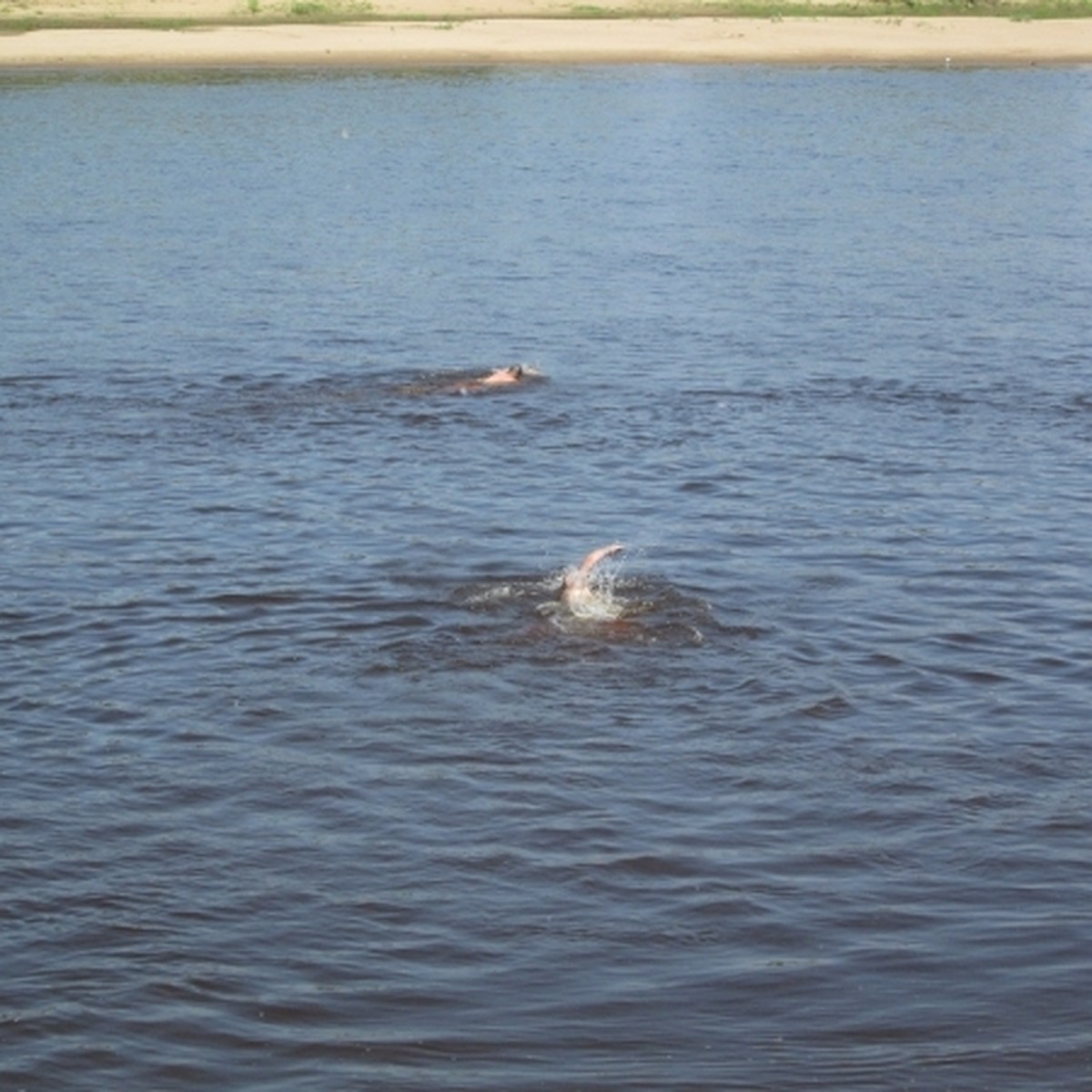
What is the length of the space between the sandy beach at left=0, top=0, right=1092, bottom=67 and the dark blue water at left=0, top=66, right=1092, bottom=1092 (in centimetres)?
3372

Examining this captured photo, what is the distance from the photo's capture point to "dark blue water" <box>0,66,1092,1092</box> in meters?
11.5

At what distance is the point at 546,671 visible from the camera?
1648 centimetres

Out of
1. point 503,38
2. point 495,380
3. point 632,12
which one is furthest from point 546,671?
point 632,12

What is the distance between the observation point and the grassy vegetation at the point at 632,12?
243 feet

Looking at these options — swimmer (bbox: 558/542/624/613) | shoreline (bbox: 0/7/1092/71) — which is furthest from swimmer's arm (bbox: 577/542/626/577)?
shoreline (bbox: 0/7/1092/71)

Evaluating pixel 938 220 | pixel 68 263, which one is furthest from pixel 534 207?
pixel 68 263

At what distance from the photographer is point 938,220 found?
4094cm

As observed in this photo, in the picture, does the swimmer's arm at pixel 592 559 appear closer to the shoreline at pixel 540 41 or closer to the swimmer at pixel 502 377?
the swimmer at pixel 502 377

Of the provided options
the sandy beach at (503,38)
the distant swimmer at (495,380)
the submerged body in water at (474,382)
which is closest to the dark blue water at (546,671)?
the submerged body in water at (474,382)

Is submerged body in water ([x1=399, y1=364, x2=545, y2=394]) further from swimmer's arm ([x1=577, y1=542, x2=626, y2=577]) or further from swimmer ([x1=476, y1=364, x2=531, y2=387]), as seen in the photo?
swimmer's arm ([x1=577, y1=542, x2=626, y2=577])

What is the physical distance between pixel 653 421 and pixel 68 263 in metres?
15.0

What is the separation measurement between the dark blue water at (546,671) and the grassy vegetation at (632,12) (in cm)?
3869

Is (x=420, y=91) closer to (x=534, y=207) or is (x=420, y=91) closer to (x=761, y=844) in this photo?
(x=534, y=207)

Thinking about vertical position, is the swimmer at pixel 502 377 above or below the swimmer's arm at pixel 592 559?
below
